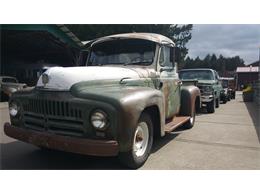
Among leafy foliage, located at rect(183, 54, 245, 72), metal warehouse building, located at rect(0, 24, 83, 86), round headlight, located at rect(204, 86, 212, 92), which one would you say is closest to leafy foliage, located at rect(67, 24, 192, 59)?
metal warehouse building, located at rect(0, 24, 83, 86)

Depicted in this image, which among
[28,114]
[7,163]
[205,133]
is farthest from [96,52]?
[205,133]

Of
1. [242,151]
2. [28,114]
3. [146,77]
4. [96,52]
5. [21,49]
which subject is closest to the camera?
[28,114]

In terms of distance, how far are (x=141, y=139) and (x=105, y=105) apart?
1.13 meters

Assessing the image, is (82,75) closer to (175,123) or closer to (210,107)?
(175,123)

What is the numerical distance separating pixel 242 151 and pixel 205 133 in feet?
5.72

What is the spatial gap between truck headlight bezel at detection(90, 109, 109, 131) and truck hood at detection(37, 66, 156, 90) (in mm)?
621

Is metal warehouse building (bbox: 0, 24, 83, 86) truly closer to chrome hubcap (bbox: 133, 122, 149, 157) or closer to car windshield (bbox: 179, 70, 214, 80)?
car windshield (bbox: 179, 70, 214, 80)

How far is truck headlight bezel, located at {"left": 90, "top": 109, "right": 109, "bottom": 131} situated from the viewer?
11.8 ft

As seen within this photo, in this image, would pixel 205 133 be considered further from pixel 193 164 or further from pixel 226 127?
pixel 193 164

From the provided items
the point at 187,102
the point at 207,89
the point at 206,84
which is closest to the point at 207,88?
the point at 207,89

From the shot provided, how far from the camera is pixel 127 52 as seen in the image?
218 inches

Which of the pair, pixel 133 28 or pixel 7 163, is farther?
pixel 133 28

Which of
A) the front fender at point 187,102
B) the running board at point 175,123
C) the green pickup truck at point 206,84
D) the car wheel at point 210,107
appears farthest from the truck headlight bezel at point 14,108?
the car wheel at point 210,107

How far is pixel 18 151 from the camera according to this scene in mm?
5242
